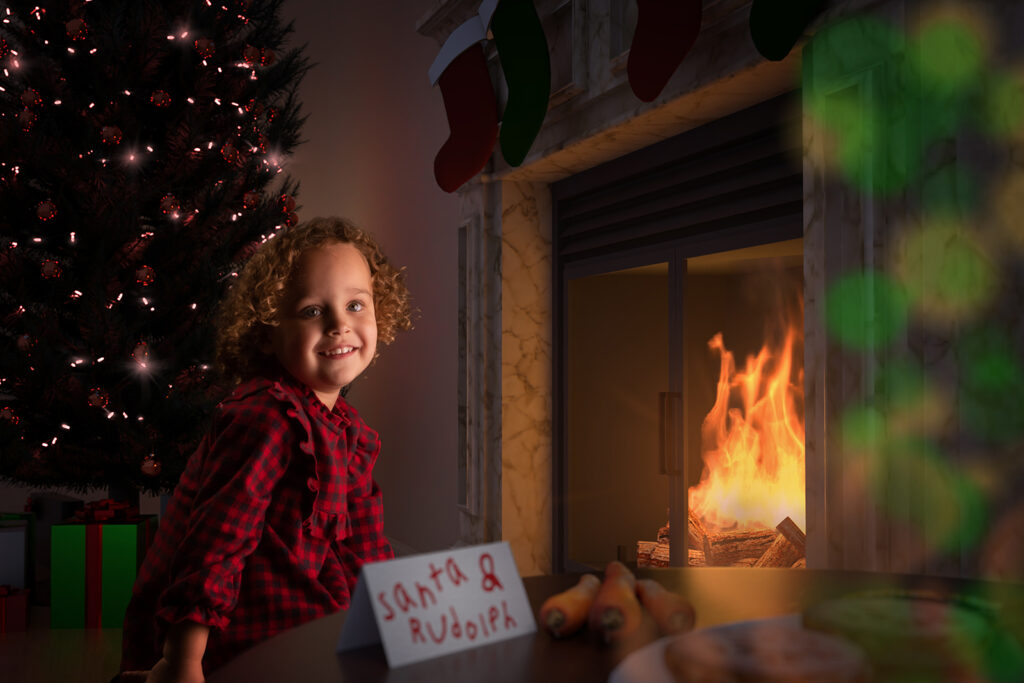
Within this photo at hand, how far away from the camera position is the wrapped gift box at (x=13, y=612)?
10.9ft

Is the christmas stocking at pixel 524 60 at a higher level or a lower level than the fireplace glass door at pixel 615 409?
higher

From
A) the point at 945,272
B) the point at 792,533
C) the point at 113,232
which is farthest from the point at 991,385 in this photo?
the point at 113,232

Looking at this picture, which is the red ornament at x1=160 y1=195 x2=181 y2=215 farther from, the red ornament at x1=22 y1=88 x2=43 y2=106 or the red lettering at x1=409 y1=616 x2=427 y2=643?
the red lettering at x1=409 y1=616 x2=427 y2=643

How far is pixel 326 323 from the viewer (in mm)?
1246

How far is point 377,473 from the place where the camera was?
4.90 metres

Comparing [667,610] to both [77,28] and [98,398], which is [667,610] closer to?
[98,398]

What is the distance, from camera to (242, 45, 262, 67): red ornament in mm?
3701

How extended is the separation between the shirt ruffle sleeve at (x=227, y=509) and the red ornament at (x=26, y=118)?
289 centimetres

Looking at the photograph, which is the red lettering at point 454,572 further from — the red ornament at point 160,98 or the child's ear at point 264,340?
the red ornament at point 160,98

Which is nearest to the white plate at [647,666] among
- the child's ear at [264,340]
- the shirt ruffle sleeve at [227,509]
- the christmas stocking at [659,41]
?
the shirt ruffle sleeve at [227,509]

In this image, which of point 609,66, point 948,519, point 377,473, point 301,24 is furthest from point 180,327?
point 948,519

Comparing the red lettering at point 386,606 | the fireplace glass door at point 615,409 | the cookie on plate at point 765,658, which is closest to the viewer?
the cookie on plate at point 765,658

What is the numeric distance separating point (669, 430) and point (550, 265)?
1.00 metres

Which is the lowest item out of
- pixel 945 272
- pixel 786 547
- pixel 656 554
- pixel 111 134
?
pixel 656 554
